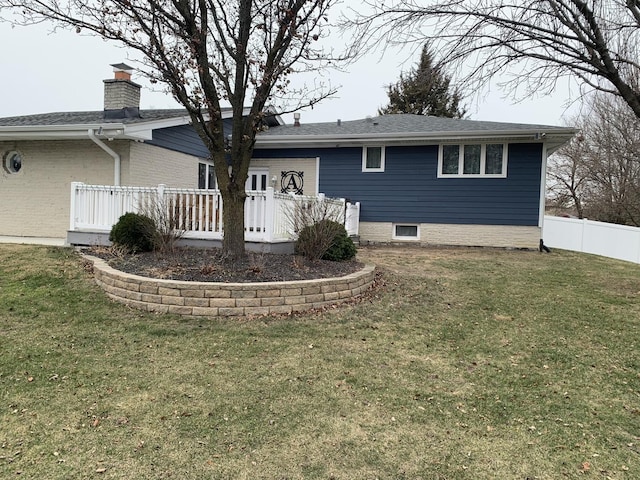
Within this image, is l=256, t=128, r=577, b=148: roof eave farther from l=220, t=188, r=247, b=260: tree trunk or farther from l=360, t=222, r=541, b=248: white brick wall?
l=220, t=188, r=247, b=260: tree trunk

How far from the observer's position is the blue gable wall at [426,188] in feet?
38.9

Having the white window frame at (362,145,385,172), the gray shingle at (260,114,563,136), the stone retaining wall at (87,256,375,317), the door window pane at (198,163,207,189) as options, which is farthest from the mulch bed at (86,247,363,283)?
the gray shingle at (260,114,563,136)

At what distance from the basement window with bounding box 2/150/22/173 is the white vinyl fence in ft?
51.5

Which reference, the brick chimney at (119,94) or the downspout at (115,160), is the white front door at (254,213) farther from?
the brick chimney at (119,94)

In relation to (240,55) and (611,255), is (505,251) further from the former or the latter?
(240,55)

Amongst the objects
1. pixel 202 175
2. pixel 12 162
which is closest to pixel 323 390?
pixel 12 162

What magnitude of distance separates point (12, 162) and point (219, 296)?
28.1 ft

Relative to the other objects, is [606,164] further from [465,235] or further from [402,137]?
[402,137]

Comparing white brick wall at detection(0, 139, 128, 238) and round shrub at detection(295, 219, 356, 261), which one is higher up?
white brick wall at detection(0, 139, 128, 238)

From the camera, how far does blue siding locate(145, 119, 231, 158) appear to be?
35.1ft

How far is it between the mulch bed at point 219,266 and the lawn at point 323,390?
66 centimetres

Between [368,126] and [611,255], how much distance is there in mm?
8095

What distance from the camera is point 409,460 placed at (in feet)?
8.32

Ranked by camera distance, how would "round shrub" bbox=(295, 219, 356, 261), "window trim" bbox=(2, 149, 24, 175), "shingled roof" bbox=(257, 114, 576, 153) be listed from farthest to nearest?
"shingled roof" bbox=(257, 114, 576, 153) < "window trim" bbox=(2, 149, 24, 175) < "round shrub" bbox=(295, 219, 356, 261)
